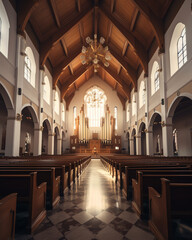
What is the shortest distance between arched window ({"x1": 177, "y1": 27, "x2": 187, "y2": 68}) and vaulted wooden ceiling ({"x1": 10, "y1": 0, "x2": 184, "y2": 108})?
118cm

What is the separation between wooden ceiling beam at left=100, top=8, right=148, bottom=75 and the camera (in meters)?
12.2

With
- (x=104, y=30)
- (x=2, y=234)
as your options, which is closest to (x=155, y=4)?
(x=104, y=30)

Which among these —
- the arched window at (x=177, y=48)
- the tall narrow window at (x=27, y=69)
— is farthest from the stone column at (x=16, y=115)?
the arched window at (x=177, y=48)

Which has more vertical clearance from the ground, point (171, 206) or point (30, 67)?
point (30, 67)

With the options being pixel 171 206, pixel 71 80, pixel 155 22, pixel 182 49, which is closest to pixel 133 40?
pixel 155 22

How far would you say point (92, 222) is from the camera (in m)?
2.42

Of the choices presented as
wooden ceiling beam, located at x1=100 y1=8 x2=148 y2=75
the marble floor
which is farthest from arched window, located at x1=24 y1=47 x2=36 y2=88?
the marble floor

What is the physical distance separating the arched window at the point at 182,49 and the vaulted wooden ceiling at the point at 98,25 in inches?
46.6

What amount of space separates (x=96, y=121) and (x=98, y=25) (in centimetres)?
1248

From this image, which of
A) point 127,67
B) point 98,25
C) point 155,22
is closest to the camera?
point 155,22

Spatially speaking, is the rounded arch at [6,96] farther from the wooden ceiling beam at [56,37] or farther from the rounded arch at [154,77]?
the rounded arch at [154,77]

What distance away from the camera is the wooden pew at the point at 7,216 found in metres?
1.51

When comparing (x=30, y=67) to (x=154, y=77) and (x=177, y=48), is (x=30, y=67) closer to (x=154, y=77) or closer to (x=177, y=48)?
(x=154, y=77)

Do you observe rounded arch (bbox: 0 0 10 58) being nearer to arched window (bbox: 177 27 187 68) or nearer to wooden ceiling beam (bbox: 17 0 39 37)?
wooden ceiling beam (bbox: 17 0 39 37)
